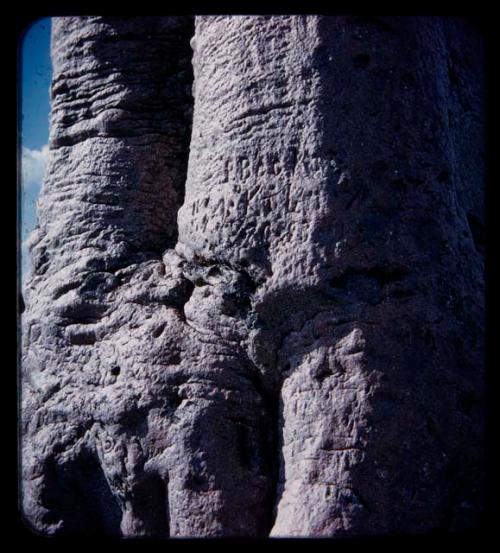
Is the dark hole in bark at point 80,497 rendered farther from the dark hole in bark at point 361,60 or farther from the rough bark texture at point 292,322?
the dark hole in bark at point 361,60

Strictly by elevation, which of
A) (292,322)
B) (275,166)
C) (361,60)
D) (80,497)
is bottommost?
(80,497)

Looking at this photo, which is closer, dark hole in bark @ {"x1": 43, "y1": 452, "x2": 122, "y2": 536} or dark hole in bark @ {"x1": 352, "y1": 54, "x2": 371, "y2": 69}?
dark hole in bark @ {"x1": 352, "y1": 54, "x2": 371, "y2": 69}

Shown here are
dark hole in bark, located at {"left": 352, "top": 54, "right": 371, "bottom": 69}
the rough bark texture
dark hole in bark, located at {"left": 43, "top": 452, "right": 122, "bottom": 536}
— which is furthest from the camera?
dark hole in bark, located at {"left": 43, "top": 452, "right": 122, "bottom": 536}

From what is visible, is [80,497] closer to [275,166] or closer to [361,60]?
[275,166]

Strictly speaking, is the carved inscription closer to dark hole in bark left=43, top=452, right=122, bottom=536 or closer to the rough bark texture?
the rough bark texture

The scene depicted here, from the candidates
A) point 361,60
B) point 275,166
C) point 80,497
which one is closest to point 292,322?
point 275,166

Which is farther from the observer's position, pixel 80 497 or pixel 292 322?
pixel 80 497

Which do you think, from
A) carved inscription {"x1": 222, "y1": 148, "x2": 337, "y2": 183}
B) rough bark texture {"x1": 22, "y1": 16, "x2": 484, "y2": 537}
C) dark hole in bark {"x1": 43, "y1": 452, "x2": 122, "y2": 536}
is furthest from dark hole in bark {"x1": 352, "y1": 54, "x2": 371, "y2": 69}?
dark hole in bark {"x1": 43, "y1": 452, "x2": 122, "y2": 536}

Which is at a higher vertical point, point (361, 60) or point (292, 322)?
point (361, 60)
